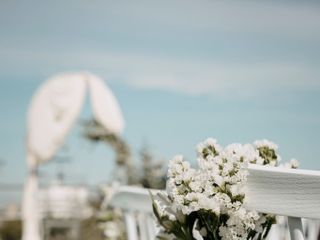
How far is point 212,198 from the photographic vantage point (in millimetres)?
876

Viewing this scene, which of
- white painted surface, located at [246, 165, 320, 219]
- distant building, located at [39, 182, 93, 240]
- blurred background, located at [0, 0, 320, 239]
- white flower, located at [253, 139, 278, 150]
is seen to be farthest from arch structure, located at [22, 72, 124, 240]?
white painted surface, located at [246, 165, 320, 219]

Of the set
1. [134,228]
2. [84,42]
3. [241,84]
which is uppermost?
[84,42]

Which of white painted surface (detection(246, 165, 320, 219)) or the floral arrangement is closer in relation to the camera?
white painted surface (detection(246, 165, 320, 219))

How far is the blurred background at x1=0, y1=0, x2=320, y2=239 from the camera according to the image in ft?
23.5

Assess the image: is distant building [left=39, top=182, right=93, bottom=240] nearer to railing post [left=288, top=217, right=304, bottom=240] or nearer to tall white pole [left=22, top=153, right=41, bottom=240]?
tall white pole [left=22, top=153, right=41, bottom=240]

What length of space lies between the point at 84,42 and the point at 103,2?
61.2 inches

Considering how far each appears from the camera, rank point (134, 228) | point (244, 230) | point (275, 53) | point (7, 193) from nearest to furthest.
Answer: point (244, 230) < point (134, 228) < point (275, 53) < point (7, 193)

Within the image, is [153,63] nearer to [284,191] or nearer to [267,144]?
[267,144]

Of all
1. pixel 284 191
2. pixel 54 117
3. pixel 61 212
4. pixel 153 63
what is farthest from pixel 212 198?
pixel 153 63

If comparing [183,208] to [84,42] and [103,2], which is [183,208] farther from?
[84,42]

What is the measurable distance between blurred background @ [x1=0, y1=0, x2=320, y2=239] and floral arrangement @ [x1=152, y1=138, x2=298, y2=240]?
4196mm

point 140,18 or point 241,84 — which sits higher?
point 140,18

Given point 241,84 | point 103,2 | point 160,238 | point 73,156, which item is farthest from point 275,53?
point 160,238

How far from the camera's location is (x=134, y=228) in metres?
1.72
